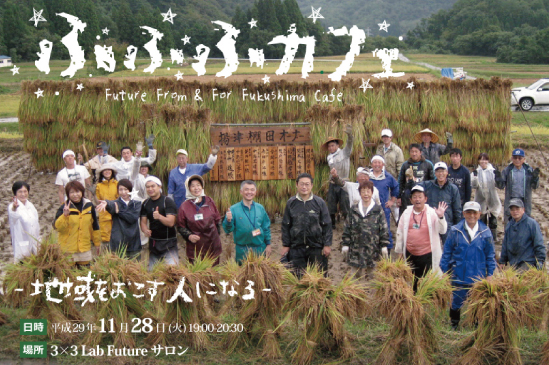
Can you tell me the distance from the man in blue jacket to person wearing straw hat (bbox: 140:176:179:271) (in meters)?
3.10

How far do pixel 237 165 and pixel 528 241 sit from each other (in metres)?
5.34

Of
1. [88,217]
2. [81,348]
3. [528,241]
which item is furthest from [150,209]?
[528,241]

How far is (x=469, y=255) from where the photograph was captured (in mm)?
5969

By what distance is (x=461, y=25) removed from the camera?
73.9m

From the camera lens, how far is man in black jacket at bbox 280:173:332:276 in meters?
6.61

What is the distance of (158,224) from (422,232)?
3.00m

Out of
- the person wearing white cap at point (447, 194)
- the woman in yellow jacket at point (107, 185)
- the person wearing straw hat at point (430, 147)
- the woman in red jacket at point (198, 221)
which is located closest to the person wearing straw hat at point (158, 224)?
the woman in red jacket at point (198, 221)

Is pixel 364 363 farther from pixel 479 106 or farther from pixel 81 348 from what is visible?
pixel 479 106

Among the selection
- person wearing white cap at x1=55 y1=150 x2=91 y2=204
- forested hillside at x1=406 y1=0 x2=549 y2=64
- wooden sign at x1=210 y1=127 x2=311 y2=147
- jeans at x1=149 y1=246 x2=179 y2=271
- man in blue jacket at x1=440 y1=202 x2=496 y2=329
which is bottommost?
jeans at x1=149 y1=246 x2=179 y2=271

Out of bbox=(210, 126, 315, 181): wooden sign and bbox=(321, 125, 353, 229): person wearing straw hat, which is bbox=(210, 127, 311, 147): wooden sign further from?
bbox=(321, 125, 353, 229): person wearing straw hat

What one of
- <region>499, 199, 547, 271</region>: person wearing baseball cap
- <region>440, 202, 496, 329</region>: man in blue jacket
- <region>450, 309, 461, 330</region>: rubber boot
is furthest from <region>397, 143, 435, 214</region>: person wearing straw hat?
<region>450, 309, 461, 330</region>: rubber boot

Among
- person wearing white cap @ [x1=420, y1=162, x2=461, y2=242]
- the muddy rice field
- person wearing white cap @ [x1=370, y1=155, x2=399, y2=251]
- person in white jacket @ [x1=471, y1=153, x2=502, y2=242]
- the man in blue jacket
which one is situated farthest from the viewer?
person in white jacket @ [x1=471, y1=153, x2=502, y2=242]

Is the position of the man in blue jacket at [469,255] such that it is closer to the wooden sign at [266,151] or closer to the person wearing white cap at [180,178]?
the person wearing white cap at [180,178]

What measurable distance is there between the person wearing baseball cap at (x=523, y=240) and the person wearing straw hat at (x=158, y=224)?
3.73 m
